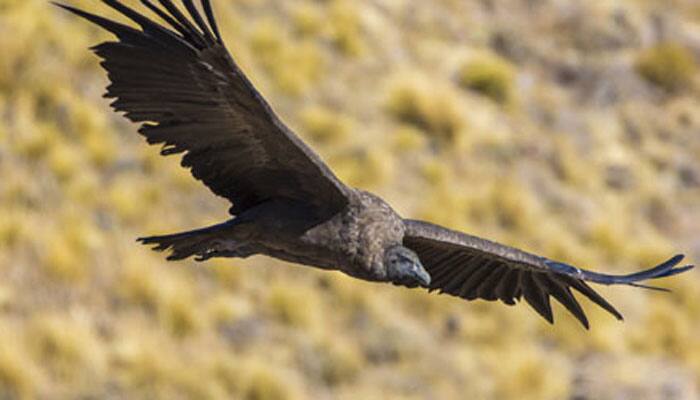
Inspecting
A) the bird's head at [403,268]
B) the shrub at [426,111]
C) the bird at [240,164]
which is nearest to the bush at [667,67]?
the shrub at [426,111]

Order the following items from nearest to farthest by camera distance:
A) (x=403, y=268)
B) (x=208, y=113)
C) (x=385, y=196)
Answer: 1. (x=208, y=113)
2. (x=403, y=268)
3. (x=385, y=196)

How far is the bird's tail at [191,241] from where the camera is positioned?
841cm

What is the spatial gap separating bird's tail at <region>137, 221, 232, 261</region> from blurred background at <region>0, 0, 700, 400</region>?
25.4ft

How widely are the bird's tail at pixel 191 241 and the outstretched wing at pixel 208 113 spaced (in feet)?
1.21

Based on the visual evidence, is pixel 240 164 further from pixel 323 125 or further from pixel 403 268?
pixel 323 125

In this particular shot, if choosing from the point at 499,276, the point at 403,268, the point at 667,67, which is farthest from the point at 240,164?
the point at 667,67

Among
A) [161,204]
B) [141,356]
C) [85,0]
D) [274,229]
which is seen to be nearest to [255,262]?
[161,204]

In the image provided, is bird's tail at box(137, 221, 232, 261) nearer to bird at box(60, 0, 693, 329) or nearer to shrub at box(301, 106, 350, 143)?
bird at box(60, 0, 693, 329)

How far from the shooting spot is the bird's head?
333 inches

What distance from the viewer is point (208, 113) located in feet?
27.0

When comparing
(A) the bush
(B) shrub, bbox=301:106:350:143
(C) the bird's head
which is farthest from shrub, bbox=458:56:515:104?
(C) the bird's head

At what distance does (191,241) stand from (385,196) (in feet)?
40.6

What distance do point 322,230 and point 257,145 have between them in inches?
23.5

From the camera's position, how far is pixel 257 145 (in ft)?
27.8
